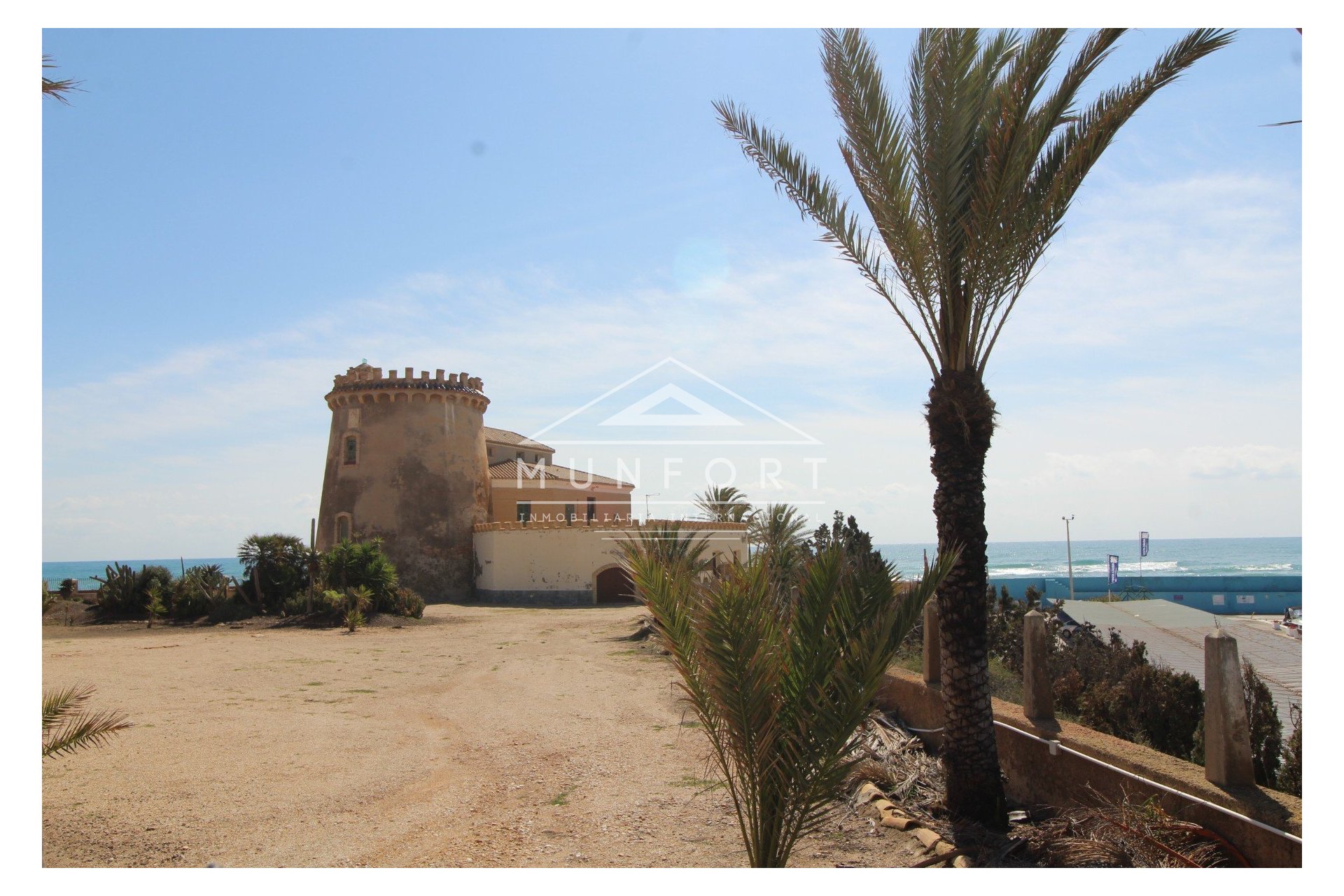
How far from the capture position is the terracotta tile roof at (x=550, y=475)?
38.4 metres

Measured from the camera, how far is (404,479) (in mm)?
32531

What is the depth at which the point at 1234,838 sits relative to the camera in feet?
17.3

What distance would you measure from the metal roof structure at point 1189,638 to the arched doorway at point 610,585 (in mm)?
15611

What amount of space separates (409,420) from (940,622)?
94.0ft

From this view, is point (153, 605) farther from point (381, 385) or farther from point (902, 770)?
point (902, 770)

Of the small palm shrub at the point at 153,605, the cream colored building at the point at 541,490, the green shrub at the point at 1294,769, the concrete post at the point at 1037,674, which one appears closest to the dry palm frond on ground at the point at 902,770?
the concrete post at the point at 1037,674

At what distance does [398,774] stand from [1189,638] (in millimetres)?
13038

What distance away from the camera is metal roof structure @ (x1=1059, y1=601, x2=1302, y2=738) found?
11.0 metres

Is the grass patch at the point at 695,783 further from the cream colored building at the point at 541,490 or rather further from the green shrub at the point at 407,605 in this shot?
the cream colored building at the point at 541,490

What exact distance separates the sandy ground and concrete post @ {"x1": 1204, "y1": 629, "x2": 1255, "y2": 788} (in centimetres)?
219

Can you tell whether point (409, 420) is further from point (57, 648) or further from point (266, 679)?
point (266, 679)

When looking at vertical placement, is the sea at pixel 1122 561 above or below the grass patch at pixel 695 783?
below

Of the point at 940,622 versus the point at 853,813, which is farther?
the point at 853,813

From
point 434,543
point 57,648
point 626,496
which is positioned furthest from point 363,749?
point 626,496
